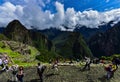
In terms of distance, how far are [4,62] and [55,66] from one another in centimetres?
1216

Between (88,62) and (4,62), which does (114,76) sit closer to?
(88,62)

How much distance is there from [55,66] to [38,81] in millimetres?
5303

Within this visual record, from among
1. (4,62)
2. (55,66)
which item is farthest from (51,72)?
(4,62)

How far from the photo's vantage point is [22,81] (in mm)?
63062

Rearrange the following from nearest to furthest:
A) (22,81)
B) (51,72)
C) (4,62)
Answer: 1. (22,81)
2. (51,72)
3. (4,62)

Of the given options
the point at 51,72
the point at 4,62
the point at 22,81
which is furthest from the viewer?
the point at 4,62

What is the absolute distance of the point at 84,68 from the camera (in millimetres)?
68188

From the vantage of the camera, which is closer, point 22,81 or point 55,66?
point 22,81

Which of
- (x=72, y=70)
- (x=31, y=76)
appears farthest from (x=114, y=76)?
(x=31, y=76)

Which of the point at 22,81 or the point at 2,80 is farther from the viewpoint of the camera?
the point at 2,80

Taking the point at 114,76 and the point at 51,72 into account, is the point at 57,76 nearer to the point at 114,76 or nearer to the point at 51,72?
the point at 51,72

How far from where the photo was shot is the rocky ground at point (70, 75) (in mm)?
64375

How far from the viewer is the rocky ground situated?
64375mm

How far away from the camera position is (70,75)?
66125 mm
